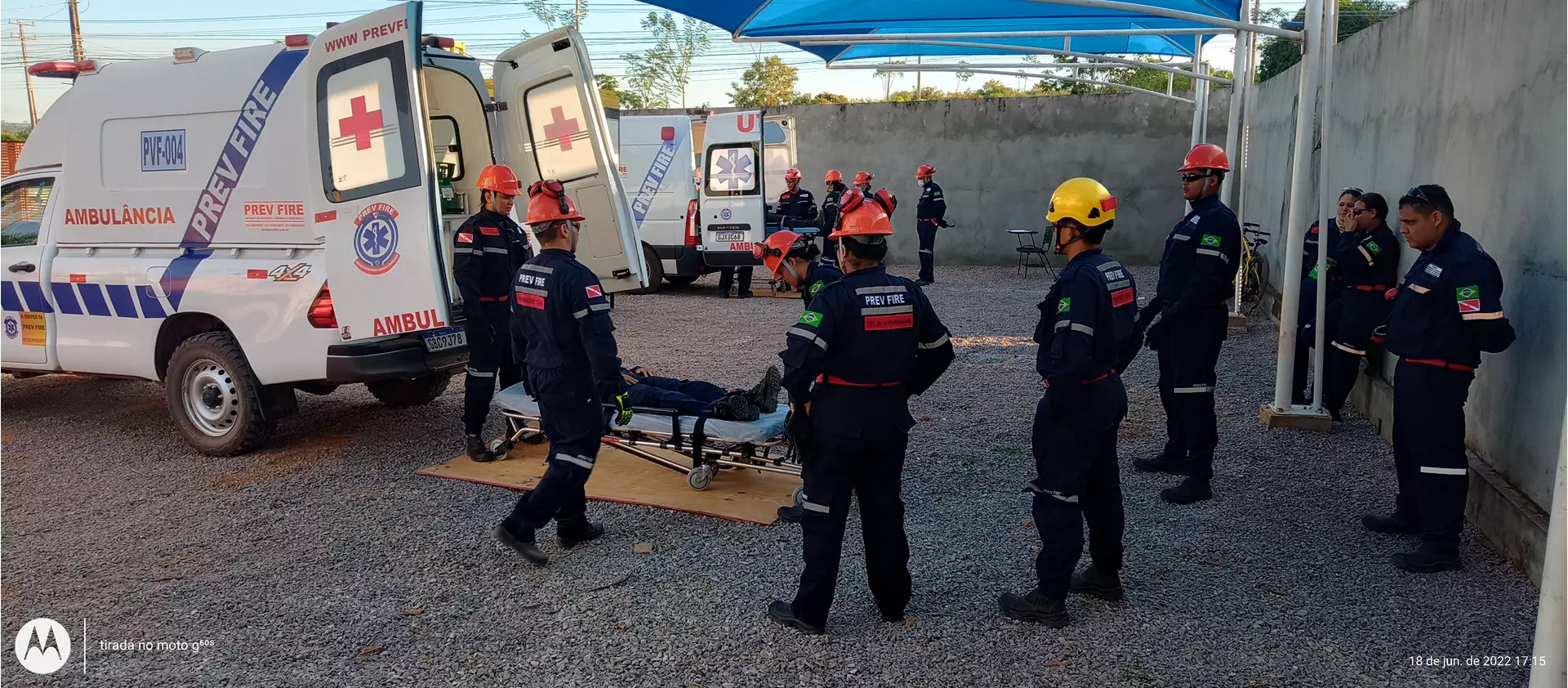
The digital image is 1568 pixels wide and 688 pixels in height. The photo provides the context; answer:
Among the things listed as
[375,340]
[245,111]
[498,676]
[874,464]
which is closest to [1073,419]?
[874,464]

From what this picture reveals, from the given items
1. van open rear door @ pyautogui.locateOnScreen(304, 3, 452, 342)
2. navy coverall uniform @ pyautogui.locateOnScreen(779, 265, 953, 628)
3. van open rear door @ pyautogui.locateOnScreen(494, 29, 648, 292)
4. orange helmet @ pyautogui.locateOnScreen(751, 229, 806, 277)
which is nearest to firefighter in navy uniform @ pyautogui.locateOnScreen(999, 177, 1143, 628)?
navy coverall uniform @ pyautogui.locateOnScreen(779, 265, 953, 628)

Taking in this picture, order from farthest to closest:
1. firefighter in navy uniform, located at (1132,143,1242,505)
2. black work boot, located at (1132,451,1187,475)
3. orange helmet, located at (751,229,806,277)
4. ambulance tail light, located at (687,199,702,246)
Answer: ambulance tail light, located at (687,199,702,246) → black work boot, located at (1132,451,1187,475) → firefighter in navy uniform, located at (1132,143,1242,505) → orange helmet, located at (751,229,806,277)

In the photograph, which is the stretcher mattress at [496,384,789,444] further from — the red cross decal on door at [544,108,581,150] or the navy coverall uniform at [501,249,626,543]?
the red cross decal on door at [544,108,581,150]

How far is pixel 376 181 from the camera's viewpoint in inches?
214

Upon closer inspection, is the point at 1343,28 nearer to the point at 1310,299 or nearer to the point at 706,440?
the point at 1310,299

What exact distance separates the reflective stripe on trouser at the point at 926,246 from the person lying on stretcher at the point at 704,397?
1005cm

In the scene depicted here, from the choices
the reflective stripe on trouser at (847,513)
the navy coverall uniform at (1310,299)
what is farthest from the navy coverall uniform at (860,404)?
the navy coverall uniform at (1310,299)

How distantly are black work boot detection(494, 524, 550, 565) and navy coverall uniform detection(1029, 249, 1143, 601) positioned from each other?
2183 mm

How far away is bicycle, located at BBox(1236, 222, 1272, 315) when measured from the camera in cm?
1144

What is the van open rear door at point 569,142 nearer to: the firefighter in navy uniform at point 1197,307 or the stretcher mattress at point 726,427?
the stretcher mattress at point 726,427

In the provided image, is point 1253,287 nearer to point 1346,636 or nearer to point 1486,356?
point 1486,356

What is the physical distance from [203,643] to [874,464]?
8.75 feet

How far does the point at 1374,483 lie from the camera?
5379 millimetres

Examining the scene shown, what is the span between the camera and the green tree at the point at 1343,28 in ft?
65.6
